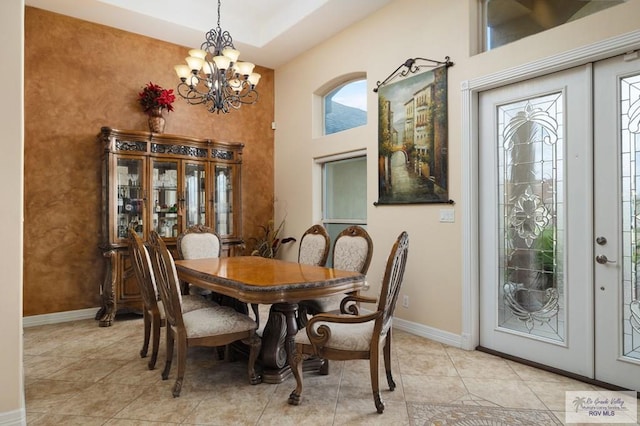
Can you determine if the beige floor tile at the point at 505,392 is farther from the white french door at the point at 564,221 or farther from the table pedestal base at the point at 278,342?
the table pedestal base at the point at 278,342

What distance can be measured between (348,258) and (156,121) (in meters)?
3.00

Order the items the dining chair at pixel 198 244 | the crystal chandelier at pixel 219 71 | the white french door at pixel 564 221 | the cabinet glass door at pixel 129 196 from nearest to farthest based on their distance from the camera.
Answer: the white french door at pixel 564 221
the crystal chandelier at pixel 219 71
the dining chair at pixel 198 244
the cabinet glass door at pixel 129 196

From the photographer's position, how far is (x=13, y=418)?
82.5 inches

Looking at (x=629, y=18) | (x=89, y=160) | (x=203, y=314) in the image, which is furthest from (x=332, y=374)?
(x=89, y=160)

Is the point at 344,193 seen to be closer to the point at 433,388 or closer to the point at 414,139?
the point at 414,139

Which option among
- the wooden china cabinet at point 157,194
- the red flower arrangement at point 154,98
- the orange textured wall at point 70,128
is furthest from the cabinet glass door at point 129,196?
the red flower arrangement at point 154,98

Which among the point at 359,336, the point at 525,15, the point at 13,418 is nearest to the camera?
the point at 13,418

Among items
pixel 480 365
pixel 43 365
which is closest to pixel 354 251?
pixel 480 365

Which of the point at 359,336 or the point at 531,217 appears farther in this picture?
the point at 531,217

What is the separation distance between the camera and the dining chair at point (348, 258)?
3314 millimetres

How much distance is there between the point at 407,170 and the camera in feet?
12.7

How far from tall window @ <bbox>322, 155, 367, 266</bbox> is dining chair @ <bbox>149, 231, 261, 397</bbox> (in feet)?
7.88

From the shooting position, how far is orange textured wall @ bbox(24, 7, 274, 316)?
13.8ft

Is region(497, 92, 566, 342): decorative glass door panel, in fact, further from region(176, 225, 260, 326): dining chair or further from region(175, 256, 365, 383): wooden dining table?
region(176, 225, 260, 326): dining chair
